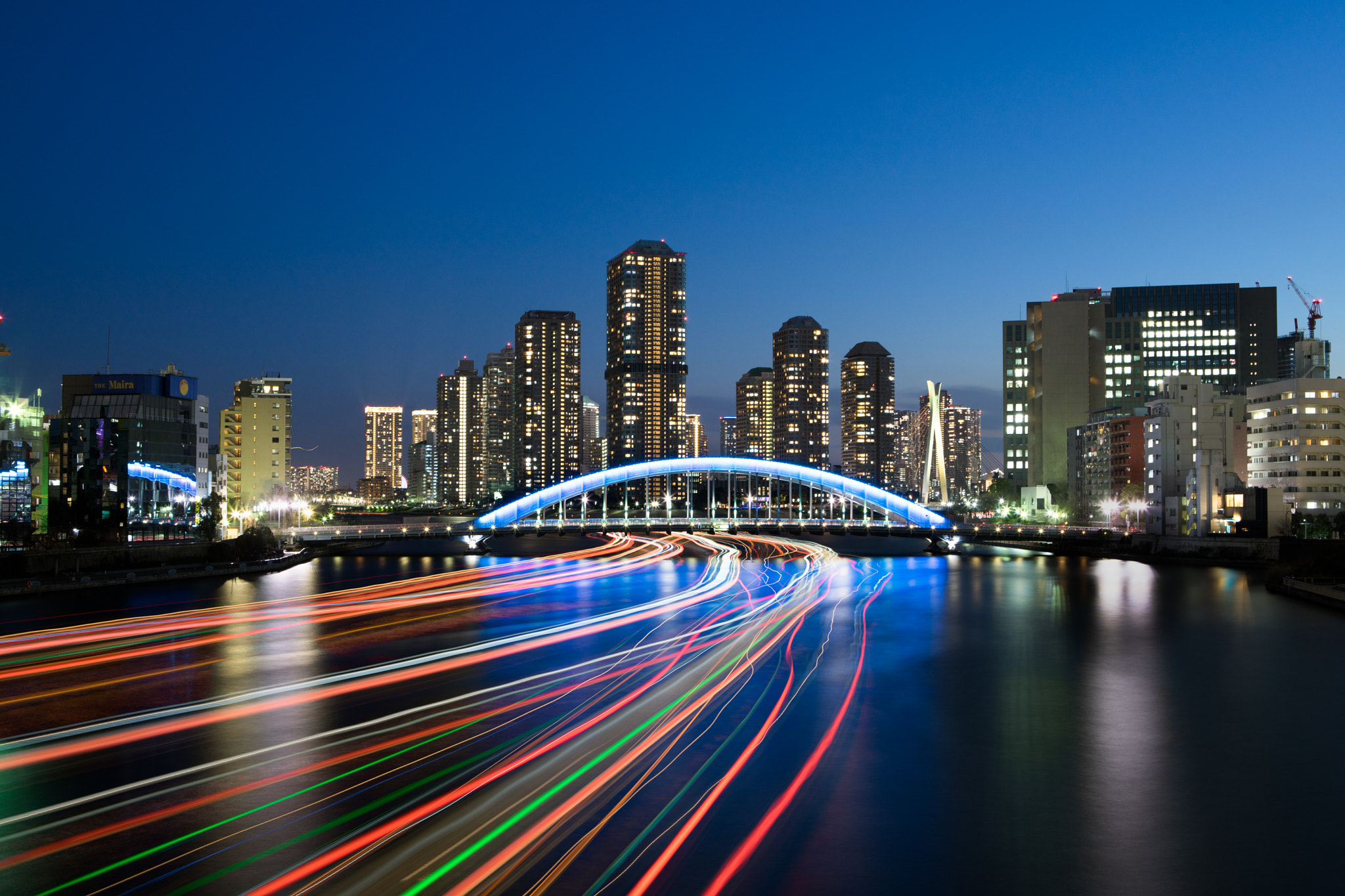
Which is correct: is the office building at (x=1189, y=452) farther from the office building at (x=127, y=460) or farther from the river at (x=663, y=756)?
the office building at (x=127, y=460)

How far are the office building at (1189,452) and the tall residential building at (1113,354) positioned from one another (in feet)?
80.5

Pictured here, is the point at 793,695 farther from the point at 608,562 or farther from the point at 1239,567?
the point at 1239,567

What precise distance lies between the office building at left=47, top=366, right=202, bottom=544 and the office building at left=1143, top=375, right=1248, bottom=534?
72.5 meters

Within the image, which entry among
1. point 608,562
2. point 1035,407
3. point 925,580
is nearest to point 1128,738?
point 925,580

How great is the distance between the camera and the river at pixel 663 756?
10141 millimetres

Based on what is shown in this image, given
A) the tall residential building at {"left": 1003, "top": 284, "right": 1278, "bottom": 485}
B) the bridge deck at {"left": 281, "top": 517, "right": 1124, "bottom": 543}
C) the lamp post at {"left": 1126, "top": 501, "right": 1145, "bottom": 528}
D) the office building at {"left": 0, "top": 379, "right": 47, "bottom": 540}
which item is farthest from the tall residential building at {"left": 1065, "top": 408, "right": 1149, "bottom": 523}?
the office building at {"left": 0, "top": 379, "right": 47, "bottom": 540}

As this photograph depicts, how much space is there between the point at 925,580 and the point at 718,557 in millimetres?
16047

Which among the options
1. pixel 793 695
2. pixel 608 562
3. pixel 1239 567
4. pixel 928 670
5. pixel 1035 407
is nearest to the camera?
pixel 793 695

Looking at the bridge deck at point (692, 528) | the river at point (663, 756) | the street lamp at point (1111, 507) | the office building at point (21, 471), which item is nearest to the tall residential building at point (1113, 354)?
the street lamp at point (1111, 507)

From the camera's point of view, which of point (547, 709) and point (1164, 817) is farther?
point (547, 709)

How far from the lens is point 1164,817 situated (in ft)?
40.5

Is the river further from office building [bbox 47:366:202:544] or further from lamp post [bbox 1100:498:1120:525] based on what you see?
lamp post [bbox 1100:498:1120:525]

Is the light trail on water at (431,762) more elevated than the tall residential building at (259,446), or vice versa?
the tall residential building at (259,446)

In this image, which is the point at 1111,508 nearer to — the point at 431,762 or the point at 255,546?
the point at 255,546
